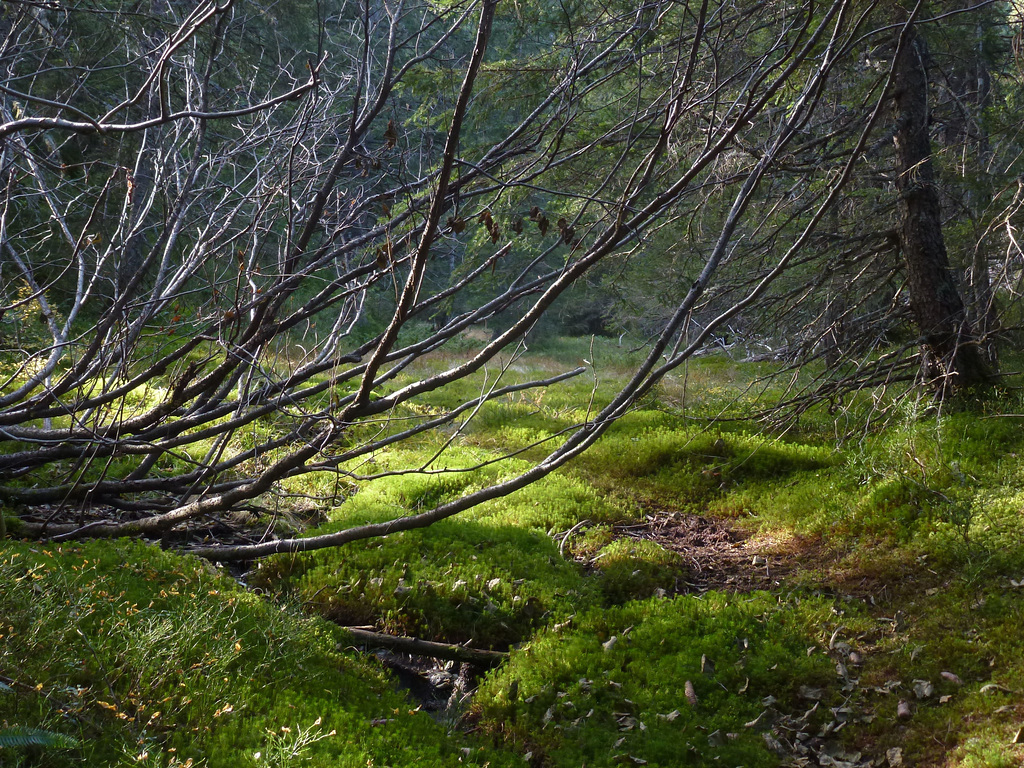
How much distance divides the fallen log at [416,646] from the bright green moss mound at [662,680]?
11.2 inches

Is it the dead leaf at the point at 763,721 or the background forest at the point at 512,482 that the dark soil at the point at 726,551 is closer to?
the background forest at the point at 512,482

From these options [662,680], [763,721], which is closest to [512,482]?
[662,680]

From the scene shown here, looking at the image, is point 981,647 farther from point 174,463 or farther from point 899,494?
point 174,463

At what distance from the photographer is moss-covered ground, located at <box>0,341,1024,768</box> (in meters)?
2.61

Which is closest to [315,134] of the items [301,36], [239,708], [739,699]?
[239,708]

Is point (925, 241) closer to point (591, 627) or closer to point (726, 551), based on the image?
point (726, 551)

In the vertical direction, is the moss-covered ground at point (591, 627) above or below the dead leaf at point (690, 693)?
above

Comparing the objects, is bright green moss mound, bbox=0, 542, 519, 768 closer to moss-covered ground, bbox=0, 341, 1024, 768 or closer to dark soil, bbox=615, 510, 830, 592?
moss-covered ground, bbox=0, 341, 1024, 768

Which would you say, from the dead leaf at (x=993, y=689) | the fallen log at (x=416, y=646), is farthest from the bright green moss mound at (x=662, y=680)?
the dead leaf at (x=993, y=689)

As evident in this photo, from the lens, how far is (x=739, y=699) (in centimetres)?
383

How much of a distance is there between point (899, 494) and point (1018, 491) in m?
0.81

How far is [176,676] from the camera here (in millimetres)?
2721

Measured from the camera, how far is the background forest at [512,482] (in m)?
2.82

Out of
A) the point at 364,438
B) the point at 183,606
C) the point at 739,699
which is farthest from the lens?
the point at 364,438
